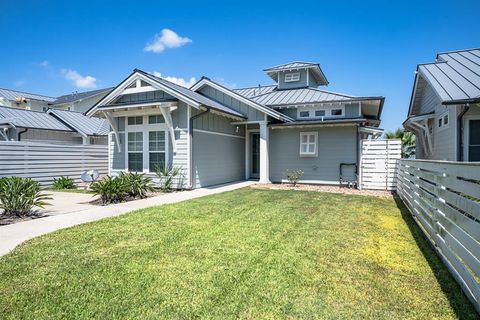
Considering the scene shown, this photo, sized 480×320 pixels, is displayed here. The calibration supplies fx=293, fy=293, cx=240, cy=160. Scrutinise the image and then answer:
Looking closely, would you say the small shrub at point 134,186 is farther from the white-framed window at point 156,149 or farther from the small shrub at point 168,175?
the white-framed window at point 156,149

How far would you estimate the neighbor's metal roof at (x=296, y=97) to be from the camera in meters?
13.7

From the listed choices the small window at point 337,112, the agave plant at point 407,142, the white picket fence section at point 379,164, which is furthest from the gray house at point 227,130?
the agave plant at point 407,142

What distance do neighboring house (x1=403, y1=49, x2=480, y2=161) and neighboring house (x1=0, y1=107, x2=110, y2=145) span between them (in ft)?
50.7

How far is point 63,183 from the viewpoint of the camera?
12.6m

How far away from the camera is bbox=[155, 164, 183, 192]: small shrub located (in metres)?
11.3

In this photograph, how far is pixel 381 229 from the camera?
227 inches

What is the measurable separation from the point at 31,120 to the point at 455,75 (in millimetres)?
21731

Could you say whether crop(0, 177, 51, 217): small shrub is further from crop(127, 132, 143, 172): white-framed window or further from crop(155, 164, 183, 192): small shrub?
crop(127, 132, 143, 172): white-framed window

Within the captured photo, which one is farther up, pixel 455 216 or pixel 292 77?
pixel 292 77

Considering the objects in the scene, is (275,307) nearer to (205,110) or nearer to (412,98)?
(205,110)

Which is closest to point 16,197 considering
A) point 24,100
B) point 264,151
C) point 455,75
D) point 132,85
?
point 132,85

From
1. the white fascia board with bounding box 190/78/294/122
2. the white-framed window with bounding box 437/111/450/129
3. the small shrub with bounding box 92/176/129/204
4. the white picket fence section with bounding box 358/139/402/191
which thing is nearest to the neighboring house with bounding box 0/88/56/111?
the white fascia board with bounding box 190/78/294/122

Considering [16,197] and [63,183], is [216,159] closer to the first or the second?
[63,183]

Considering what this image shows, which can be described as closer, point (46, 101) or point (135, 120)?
point (135, 120)
